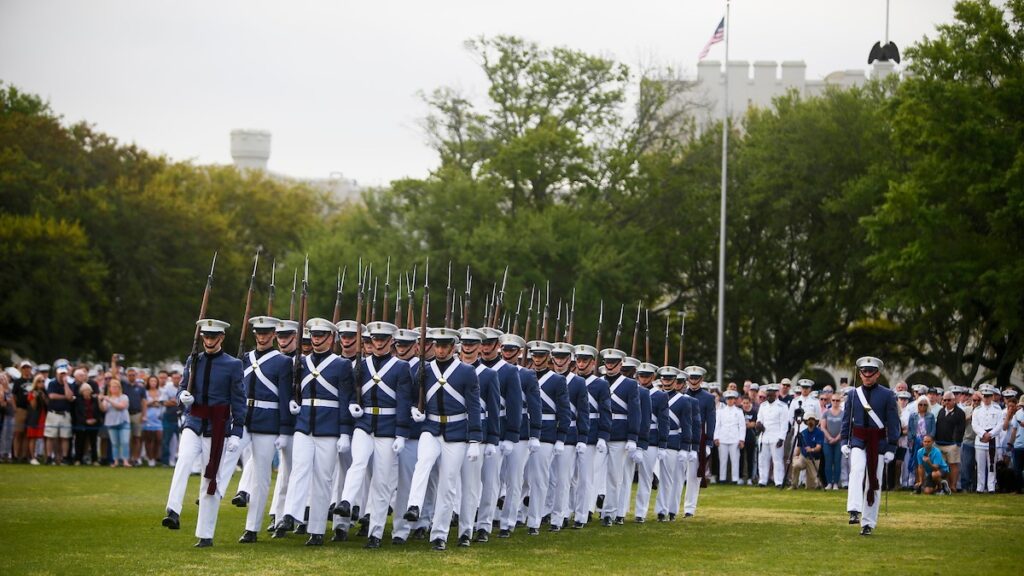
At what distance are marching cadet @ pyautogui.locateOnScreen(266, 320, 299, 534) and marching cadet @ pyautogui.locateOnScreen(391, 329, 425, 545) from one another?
1157 millimetres

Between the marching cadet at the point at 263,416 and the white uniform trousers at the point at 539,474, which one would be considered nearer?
the marching cadet at the point at 263,416

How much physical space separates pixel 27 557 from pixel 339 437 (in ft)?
11.4

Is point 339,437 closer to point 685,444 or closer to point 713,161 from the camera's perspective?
point 685,444

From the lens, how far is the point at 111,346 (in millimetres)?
55562

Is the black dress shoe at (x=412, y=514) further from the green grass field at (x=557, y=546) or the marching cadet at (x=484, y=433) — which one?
the marching cadet at (x=484, y=433)

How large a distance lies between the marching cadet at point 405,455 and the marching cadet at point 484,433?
57 cm

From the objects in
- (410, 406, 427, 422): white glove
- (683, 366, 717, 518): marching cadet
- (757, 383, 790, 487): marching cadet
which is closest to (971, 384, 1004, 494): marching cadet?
(757, 383, 790, 487): marching cadet

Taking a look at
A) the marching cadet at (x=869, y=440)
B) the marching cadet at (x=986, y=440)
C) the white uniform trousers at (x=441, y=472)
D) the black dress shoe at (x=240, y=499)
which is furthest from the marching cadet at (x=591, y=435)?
the marching cadet at (x=986, y=440)

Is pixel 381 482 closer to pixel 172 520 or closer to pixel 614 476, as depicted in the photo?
pixel 172 520

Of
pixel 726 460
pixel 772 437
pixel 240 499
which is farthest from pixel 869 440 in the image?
pixel 726 460

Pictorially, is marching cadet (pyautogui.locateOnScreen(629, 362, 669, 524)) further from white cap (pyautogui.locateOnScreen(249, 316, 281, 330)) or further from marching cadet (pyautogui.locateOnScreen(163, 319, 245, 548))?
marching cadet (pyautogui.locateOnScreen(163, 319, 245, 548))

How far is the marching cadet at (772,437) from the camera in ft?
104

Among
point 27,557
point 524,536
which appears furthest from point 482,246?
point 27,557

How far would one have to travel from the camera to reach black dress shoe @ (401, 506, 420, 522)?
15.5 metres
